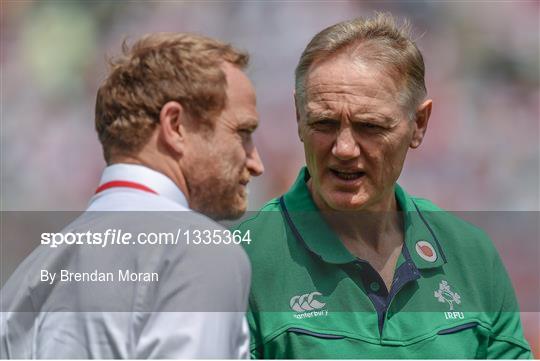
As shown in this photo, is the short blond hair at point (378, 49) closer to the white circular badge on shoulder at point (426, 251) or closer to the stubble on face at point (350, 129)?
the stubble on face at point (350, 129)

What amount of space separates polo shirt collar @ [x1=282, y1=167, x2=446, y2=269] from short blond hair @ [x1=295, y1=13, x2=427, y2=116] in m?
0.20

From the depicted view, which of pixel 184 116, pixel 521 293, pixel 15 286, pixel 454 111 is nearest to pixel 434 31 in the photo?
pixel 454 111

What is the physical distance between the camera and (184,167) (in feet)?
4.81

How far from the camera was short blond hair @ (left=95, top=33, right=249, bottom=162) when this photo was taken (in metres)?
1.45

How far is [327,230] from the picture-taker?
6.42 ft

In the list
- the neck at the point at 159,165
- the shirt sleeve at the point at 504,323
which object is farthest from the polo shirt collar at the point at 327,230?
the neck at the point at 159,165

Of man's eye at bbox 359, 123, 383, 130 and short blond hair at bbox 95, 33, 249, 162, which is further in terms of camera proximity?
man's eye at bbox 359, 123, 383, 130

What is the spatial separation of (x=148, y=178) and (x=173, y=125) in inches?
3.5

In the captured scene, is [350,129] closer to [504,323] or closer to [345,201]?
[345,201]

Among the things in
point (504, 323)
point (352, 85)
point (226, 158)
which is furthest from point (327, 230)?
point (226, 158)

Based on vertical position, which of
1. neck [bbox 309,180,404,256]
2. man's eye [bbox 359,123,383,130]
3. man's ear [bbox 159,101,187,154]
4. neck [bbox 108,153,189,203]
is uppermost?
man's eye [bbox 359,123,383,130]

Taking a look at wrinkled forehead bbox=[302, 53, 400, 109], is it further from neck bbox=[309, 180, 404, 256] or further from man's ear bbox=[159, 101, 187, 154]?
man's ear bbox=[159, 101, 187, 154]

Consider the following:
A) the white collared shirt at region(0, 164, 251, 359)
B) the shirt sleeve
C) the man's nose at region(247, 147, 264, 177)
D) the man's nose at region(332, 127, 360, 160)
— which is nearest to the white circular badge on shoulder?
the shirt sleeve

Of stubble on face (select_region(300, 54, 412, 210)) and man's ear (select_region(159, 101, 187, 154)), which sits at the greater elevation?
stubble on face (select_region(300, 54, 412, 210))
